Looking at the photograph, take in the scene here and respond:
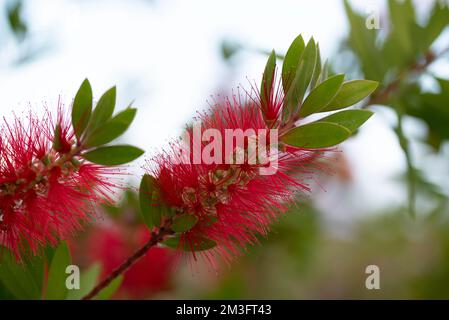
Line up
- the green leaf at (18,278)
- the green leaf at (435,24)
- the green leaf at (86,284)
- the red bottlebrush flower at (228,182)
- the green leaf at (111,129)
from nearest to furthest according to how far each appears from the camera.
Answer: the green leaf at (111,129) < the red bottlebrush flower at (228,182) < the green leaf at (18,278) < the green leaf at (86,284) < the green leaf at (435,24)

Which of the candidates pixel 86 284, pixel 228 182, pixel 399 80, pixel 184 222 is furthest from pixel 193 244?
pixel 399 80

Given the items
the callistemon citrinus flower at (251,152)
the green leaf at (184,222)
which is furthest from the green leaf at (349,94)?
the green leaf at (184,222)

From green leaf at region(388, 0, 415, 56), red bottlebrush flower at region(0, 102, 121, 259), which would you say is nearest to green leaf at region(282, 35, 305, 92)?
red bottlebrush flower at region(0, 102, 121, 259)

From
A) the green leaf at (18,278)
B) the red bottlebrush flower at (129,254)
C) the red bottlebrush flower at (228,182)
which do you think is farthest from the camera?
the red bottlebrush flower at (129,254)

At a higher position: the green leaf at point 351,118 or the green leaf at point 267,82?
the green leaf at point 267,82

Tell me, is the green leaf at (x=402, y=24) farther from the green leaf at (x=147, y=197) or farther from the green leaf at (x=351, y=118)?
the green leaf at (x=147, y=197)
